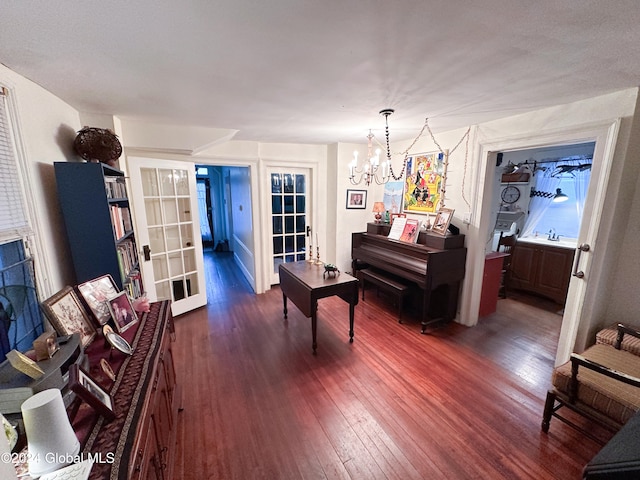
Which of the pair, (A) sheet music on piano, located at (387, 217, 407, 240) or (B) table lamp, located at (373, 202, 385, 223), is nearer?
(A) sheet music on piano, located at (387, 217, 407, 240)

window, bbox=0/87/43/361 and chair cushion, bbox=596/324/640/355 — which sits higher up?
window, bbox=0/87/43/361

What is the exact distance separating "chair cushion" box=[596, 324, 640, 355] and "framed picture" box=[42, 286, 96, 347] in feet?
11.4

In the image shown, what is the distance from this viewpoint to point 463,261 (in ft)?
9.75

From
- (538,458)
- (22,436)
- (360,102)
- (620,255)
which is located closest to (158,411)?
(22,436)

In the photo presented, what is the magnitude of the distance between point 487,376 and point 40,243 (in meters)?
3.49

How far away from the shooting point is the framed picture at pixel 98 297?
58.1 inches

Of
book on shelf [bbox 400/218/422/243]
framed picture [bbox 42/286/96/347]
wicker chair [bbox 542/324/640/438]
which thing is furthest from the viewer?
book on shelf [bbox 400/218/422/243]

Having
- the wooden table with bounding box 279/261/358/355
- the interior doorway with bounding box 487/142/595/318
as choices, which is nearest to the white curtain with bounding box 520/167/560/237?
the interior doorway with bounding box 487/142/595/318

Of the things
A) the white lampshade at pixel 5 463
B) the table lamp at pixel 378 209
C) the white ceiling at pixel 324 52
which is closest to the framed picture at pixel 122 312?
the white lampshade at pixel 5 463

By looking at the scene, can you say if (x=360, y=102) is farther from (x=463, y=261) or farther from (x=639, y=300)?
(x=639, y=300)

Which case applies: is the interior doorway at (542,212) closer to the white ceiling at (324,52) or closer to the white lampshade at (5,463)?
the white ceiling at (324,52)

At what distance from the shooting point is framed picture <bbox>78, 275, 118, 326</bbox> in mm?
1477

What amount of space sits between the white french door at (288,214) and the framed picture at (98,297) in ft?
8.41

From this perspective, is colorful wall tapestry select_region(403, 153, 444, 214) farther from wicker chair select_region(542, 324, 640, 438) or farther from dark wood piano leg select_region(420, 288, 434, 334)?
wicker chair select_region(542, 324, 640, 438)
